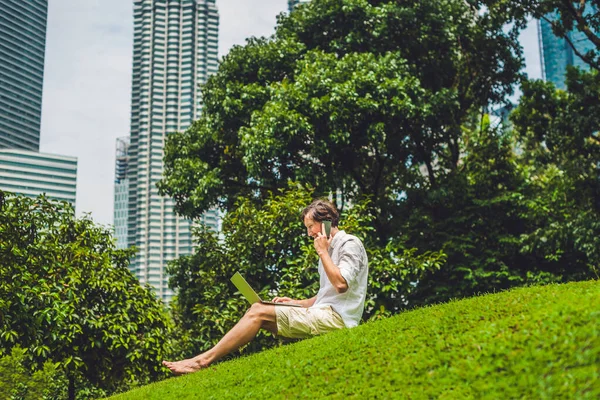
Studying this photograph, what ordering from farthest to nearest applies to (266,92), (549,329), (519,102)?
(519,102) → (266,92) → (549,329)

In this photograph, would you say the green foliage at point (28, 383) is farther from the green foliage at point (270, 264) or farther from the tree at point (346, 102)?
the tree at point (346, 102)

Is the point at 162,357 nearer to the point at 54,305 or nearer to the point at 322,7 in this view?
the point at 54,305

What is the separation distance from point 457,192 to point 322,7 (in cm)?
638

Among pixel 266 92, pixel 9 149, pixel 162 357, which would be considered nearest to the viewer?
pixel 162 357

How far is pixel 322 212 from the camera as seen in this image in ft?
23.3

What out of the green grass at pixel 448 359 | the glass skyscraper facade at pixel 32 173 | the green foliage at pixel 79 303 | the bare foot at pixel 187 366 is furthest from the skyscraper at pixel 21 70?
the green grass at pixel 448 359

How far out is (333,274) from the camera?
255 inches

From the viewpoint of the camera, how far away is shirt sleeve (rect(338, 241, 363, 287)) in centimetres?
658

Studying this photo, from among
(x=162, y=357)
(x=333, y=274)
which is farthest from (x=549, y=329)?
(x=162, y=357)

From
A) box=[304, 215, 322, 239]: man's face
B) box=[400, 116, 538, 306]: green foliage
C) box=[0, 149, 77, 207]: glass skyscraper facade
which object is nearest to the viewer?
box=[304, 215, 322, 239]: man's face

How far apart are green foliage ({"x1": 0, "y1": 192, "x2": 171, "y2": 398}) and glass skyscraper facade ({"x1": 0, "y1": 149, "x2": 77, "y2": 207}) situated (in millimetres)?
41122

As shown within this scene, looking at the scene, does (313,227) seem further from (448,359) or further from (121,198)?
(121,198)

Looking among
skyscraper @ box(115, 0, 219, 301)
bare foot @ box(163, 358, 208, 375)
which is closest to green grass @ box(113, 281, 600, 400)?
bare foot @ box(163, 358, 208, 375)

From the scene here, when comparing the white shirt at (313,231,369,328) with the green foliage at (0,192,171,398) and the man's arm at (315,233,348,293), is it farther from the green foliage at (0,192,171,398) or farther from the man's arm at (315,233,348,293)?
the green foliage at (0,192,171,398)
